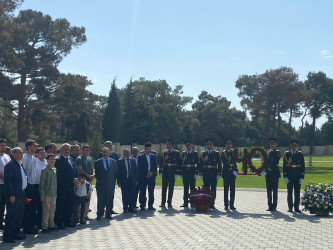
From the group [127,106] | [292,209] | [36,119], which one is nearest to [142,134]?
[127,106]

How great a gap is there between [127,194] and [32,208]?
367cm

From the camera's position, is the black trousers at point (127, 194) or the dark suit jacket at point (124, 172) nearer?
the black trousers at point (127, 194)

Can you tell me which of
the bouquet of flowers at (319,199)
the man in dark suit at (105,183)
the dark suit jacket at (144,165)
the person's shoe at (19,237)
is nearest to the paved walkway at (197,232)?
the person's shoe at (19,237)

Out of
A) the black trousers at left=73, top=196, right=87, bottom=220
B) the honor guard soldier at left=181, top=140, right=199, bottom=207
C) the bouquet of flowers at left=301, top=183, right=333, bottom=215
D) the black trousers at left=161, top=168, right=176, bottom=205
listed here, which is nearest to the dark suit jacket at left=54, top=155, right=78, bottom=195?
the black trousers at left=73, top=196, right=87, bottom=220

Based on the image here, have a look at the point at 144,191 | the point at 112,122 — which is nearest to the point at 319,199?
the point at 144,191

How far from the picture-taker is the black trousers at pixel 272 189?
12.8 meters

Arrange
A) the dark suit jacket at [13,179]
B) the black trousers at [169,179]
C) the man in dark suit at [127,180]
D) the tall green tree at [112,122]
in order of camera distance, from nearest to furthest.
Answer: the dark suit jacket at [13,179] → the man in dark suit at [127,180] → the black trousers at [169,179] → the tall green tree at [112,122]

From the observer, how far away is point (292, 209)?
13055 millimetres

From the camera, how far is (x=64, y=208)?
10273 mm

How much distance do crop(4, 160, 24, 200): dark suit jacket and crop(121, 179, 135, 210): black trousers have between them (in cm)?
451

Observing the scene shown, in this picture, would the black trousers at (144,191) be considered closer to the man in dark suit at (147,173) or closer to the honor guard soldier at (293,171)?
the man in dark suit at (147,173)

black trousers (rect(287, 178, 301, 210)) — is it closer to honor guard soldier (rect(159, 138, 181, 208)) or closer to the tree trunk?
honor guard soldier (rect(159, 138, 181, 208))

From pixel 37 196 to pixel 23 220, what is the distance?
613 millimetres

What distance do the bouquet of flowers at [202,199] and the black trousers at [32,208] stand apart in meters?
4.79
